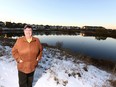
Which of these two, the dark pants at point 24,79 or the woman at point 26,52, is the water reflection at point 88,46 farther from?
the woman at point 26,52

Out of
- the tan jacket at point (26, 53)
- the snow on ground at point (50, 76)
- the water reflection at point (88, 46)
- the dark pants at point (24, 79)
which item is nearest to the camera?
the tan jacket at point (26, 53)

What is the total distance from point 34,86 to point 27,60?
2.16m

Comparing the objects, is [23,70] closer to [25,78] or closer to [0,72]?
[25,78]

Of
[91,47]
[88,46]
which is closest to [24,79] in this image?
[91,47]

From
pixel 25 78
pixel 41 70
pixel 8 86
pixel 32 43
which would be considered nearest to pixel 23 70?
pixel 25 78

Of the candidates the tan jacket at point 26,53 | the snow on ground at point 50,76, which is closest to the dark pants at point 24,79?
the tan jacket at point 26,53

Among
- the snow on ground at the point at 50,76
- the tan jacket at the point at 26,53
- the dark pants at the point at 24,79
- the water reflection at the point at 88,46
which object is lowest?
the water reflection at the point at 88,46

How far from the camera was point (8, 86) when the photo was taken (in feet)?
24.3

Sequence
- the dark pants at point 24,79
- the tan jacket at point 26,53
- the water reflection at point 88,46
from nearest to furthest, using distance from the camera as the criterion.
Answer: the tan jacket at point 26,53, the dark pants at point 24,79, the water reflection at point 88,46

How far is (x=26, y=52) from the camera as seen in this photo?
5.80 m

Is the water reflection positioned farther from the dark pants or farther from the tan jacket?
the tan jacket

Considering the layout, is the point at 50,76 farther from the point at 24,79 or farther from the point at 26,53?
the point at 26,53

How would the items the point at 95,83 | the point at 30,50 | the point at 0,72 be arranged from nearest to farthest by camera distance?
the point at 30,50, the point at 0,72, the point at 95,83

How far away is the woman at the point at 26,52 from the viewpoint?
5793 millimetres
